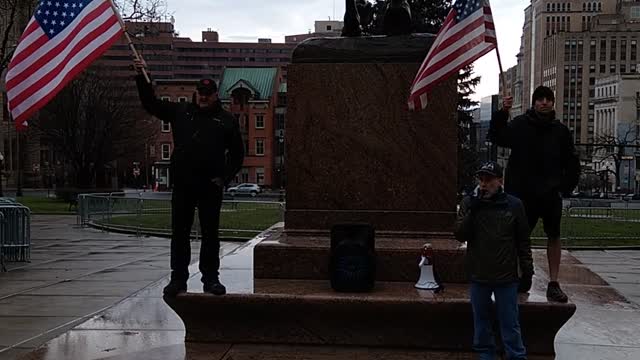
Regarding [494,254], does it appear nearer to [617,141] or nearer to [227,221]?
[227,221]

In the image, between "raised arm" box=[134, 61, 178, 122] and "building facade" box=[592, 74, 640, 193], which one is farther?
"building facade" box=[592, 74, 640, 193]

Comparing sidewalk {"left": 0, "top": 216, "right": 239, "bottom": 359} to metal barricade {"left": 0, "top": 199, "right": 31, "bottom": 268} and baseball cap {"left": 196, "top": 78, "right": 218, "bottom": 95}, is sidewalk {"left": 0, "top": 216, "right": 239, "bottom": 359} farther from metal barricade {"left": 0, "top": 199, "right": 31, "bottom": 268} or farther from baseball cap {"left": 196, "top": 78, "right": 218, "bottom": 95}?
baseball cap {"left": 196, "top": 78, "right": 218, "bottom": 95}

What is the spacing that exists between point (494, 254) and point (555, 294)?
1.11 metres

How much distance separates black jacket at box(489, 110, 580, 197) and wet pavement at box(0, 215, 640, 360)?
3.47ft

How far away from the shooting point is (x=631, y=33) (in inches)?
5792

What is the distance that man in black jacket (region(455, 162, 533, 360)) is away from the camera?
18.0 feet

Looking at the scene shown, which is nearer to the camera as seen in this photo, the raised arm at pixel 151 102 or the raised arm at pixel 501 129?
the raised arm at pixel 151 102

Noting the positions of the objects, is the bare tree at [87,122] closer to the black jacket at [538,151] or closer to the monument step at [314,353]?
the monument step at [314,353]

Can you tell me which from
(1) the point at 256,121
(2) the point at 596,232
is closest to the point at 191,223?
(2) the point at 596,232

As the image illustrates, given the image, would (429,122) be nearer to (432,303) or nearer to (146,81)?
(432,303)

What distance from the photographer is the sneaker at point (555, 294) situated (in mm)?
6162

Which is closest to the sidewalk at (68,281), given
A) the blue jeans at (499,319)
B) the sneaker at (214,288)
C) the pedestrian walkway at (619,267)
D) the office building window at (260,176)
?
the sneaker at (214,288)

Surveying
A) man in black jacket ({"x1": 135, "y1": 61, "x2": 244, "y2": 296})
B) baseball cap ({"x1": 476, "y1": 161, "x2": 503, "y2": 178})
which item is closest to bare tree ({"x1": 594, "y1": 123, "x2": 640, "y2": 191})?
baseball cap ({"x1": 476, "y1": 161, "x2": 503, "y2": 178})

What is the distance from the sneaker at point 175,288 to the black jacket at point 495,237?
2.49 m
